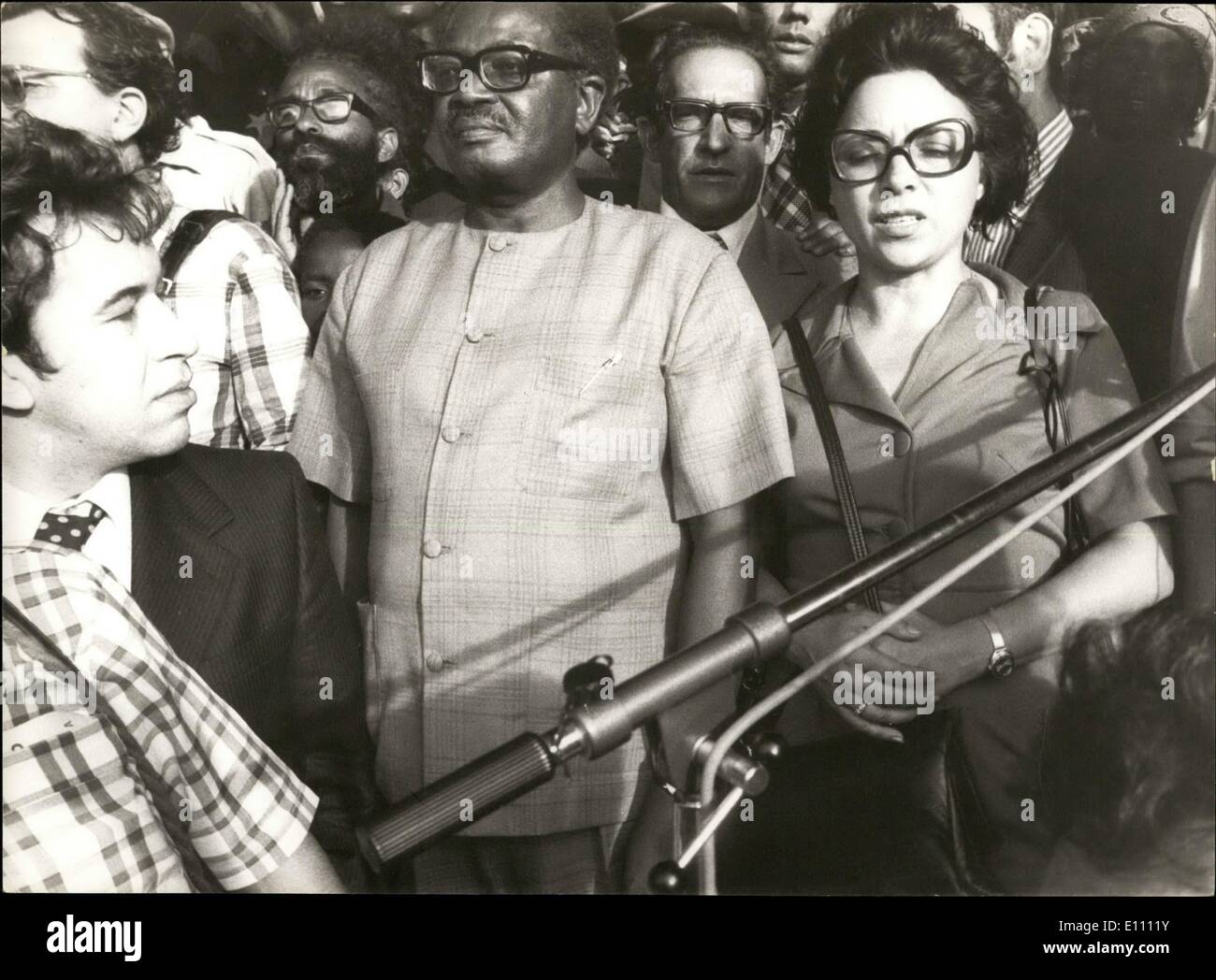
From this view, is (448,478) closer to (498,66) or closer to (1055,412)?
(498,66)

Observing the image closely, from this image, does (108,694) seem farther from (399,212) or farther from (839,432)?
(839,432)

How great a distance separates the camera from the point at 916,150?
7.70 ft

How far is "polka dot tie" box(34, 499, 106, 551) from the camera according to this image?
2.29 m

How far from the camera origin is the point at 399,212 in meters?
2.46

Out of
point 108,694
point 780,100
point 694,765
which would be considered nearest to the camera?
point 694,765

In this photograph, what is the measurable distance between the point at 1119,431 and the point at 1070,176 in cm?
57

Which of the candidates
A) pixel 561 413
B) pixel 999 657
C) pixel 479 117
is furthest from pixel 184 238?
pixel 999 657

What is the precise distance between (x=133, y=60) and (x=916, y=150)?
1339mm

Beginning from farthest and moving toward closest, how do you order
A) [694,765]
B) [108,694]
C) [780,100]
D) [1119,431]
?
1. [780,100]
2. [108,694]
3. [1119,431]
4. [694,765]

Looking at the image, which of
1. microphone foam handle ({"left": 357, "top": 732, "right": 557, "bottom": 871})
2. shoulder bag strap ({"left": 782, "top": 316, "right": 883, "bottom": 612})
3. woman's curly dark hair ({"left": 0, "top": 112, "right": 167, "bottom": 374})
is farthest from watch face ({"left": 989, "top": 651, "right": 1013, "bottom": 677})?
woman's curly dark hair ({"left": 0, "top": 112, "right": 167, "bottom": 374})

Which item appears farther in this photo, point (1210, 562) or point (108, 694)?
point (1210, 562)
